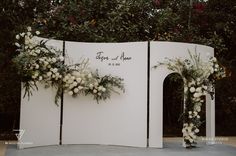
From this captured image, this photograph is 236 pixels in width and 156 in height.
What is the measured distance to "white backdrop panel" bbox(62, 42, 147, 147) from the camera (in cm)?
1001

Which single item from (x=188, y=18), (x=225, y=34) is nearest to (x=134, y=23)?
(x=188, y=18)

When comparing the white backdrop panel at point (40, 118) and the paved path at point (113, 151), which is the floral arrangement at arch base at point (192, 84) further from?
the white backdrop panel at point (40, 118)

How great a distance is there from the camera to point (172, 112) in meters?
14.4

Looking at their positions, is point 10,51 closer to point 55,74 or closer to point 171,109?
point 55,74

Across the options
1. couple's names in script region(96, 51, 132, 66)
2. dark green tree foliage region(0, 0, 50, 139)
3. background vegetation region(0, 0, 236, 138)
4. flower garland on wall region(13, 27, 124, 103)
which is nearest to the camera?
flower garland on wall region(13, 27, 124, 103)

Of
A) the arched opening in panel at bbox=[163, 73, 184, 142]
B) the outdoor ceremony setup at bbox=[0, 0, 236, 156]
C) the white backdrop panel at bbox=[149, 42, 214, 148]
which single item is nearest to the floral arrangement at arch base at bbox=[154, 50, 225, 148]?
the outdoor ceremony setup at bbox=[0, 0, 236, 156]

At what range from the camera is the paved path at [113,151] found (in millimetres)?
8953

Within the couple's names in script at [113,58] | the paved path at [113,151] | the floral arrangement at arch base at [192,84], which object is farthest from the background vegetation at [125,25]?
the floral arrangement at arch base at [192,84]

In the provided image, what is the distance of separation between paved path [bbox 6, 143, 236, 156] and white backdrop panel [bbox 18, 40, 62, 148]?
→ 0.26 m

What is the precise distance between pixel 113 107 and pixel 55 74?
156 cm

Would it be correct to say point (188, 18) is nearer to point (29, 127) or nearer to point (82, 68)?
point (82, 68)

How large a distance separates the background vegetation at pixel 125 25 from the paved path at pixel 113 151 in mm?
2959

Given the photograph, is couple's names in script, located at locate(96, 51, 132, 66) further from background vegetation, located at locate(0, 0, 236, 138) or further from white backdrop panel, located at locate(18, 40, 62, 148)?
background vegetation, located at locate(0, 0, 236, 138)

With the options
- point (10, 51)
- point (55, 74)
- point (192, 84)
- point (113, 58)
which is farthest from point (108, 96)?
point (10, 51)
